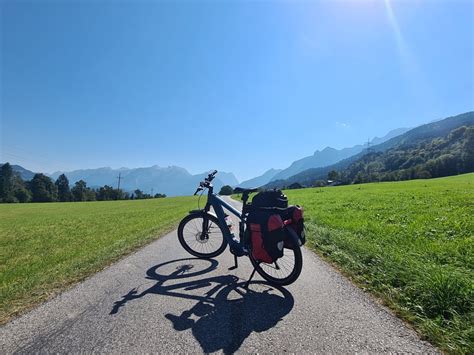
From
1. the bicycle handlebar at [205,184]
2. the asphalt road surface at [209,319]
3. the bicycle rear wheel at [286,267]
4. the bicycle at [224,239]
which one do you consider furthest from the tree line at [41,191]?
the bicycle rear wheel at [286,267]

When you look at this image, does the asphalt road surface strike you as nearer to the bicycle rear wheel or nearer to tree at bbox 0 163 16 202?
the bicycle rear wheel

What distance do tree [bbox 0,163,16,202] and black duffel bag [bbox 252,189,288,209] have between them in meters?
106

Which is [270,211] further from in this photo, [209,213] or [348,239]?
[348,239]

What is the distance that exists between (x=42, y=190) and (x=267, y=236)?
11107 cm

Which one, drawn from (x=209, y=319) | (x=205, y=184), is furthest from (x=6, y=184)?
(x=209, y=319)

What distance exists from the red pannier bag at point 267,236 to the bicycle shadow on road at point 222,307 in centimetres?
61

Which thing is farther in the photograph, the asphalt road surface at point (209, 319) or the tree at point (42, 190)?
the tree at point (42, 190)

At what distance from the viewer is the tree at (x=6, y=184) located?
83.0 metres

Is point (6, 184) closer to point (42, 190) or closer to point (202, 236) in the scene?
point (42, 190)

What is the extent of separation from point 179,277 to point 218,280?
0.84 metres

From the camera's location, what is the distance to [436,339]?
2896mm

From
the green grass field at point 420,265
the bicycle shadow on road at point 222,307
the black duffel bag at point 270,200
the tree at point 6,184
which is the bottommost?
the green grass field at point 420,265

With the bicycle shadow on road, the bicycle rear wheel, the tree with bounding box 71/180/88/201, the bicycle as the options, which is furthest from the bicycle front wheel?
the tree with bounding box 71/180/88/201

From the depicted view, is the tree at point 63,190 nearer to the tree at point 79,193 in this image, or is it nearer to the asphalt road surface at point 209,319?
the tree at point 79,193
